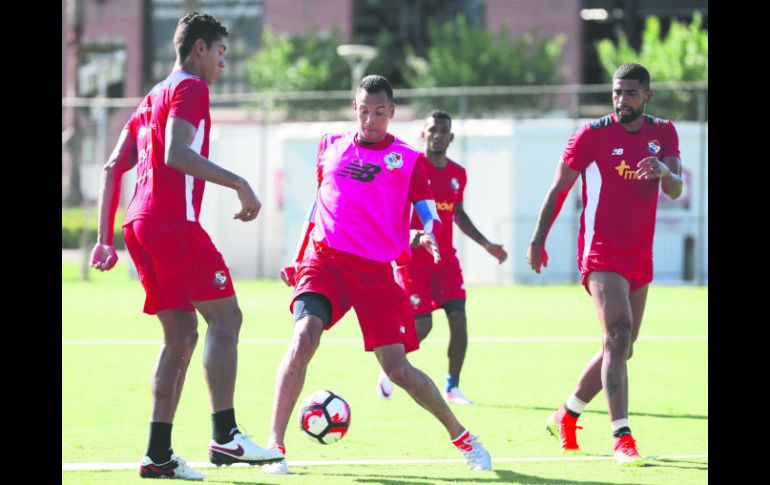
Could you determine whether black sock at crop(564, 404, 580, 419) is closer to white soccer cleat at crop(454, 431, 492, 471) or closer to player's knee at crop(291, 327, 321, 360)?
white soccer cleat at crop(454, 431, 492, 471)

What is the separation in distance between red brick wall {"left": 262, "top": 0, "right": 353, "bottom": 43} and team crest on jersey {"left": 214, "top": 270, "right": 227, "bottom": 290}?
120 ft

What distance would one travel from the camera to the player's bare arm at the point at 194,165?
20.3 ft

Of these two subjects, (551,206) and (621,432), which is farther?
(551,206)

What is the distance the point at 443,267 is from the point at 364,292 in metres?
3.75

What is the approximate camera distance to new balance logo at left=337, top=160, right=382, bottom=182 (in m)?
7.05

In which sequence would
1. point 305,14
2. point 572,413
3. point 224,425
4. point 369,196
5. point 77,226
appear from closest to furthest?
point 224,425
point 369,196
point 572,413
point 77,226
point 305,14

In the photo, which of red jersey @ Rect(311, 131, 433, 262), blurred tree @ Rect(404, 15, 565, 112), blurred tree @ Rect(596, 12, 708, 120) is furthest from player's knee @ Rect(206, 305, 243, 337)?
blurred tree @ Rect(404, 15, 565, 112)

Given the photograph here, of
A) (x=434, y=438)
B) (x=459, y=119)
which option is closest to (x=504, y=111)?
(x=459, y=119)

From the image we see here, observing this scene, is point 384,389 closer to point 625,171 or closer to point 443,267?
point 443,267

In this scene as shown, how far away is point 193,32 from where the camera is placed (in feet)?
21.6

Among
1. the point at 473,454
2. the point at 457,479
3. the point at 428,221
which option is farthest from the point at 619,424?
the point at 428,221

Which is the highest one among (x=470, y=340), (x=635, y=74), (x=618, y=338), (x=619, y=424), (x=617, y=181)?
(x=635, y=74)

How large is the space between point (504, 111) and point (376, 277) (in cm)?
2275
